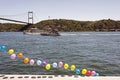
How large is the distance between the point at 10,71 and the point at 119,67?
7906mm

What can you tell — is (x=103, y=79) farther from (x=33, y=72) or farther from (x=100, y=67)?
(x=100, y=67)

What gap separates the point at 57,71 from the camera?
54.5ft

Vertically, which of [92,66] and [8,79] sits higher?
[8,79]

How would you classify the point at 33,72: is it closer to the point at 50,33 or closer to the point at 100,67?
the point at 100,67

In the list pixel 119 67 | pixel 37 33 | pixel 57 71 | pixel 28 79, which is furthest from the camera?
pixel 37 33

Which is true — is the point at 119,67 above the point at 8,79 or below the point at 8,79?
below

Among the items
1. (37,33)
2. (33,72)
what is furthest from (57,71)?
(37,33)

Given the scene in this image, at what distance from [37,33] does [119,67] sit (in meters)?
105

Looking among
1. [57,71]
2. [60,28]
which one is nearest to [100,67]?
[57,71]

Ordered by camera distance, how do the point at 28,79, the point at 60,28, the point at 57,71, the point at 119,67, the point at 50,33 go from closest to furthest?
the point at 28,79 < the point at 57,71 < the point at 119,67 < the point at 50,33 < the point at 60,28

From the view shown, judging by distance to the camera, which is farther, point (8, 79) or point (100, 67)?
point (100, 67)

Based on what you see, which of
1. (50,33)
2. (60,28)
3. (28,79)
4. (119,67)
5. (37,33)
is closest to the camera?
(28,79)

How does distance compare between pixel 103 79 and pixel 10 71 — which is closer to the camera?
pixel 103 79

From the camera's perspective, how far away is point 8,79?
811cm
